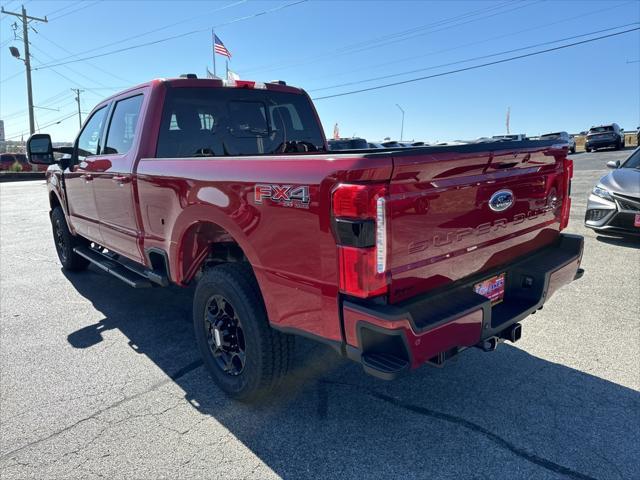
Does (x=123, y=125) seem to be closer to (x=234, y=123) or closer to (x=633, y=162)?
(x=234, y=123)

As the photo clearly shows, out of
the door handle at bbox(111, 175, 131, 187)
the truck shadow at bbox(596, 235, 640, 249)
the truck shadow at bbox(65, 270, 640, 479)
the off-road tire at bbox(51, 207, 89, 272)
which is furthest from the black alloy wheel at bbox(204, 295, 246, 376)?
the truck shadow at bbox(596, 235, 640, 249)

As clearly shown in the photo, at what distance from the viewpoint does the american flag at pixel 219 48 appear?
1862 cm

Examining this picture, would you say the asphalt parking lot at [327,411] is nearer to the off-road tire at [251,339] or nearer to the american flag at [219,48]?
the off-road tire at [251,339]

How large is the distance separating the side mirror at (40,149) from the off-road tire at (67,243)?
740 millimetres

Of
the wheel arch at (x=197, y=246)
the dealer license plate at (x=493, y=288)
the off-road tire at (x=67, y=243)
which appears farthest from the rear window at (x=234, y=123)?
the off-road tire at (x=67, y=243)

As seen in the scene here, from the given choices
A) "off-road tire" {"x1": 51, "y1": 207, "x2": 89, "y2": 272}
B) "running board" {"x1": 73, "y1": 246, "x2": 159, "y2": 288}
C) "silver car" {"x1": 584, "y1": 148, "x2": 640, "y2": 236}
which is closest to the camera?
"running board" {"x1": 73, "y1": 246, "x2": 159, "y2": 288}

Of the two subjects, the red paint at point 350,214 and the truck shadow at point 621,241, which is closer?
the red paint at point 350,214

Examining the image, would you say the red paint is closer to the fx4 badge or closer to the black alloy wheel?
the fx4 badge

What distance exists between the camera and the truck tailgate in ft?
6.79

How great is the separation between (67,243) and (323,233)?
17.1 ft

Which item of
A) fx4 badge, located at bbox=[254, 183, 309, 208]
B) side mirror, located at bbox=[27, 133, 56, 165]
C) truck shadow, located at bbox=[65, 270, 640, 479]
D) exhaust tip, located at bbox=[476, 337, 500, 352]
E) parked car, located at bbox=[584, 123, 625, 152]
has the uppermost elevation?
parked car, located at bbox=[584, 123, 625, 152]

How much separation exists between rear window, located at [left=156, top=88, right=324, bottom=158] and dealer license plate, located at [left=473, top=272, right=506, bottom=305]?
239 centimetres

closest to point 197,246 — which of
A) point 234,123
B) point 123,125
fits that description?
point 234,123

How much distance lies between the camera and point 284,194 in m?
2.25
